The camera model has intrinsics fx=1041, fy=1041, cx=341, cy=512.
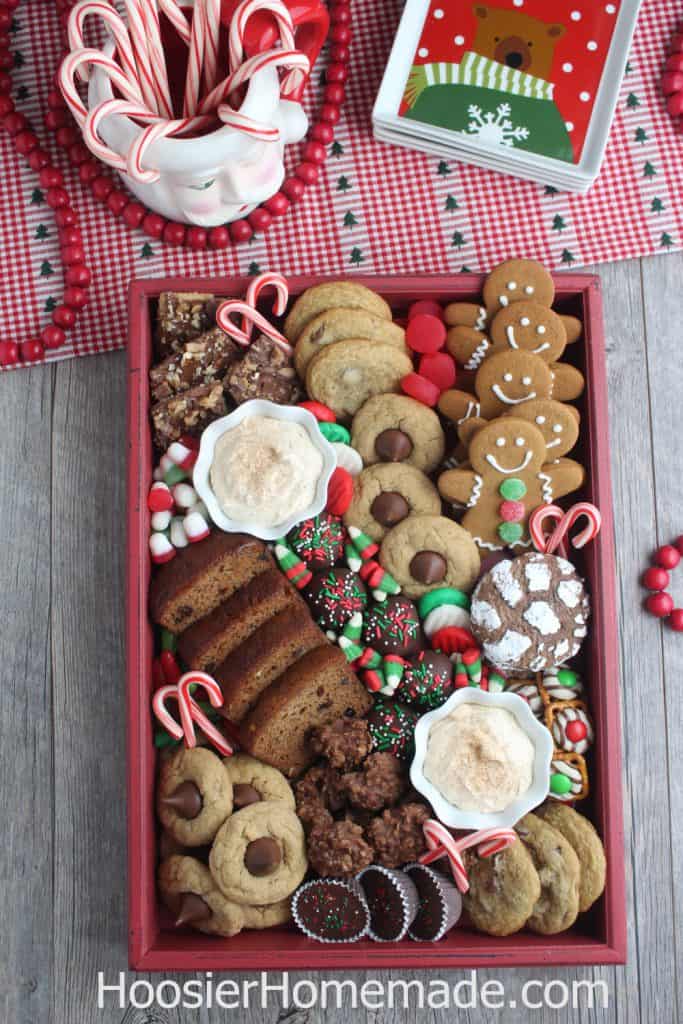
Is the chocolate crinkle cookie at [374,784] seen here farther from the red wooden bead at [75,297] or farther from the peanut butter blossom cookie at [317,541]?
the red wooden bead at [75,297]

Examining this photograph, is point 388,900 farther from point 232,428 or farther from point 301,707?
point 232,428

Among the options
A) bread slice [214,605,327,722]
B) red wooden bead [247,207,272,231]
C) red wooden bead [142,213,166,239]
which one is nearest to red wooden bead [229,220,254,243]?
red wooden bead [247,207,272,231]

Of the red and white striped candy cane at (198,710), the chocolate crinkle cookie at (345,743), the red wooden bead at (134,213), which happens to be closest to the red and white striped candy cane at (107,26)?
the red wooden bead at (134,213)

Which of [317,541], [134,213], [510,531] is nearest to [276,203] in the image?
[134,213]

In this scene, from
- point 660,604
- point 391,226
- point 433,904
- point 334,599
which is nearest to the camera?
point 433,904

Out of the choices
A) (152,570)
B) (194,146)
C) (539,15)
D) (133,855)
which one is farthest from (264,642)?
(539,15)

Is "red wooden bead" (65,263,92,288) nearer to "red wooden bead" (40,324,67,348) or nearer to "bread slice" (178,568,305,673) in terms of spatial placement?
"red wooden bead" (40,324,67,348)
